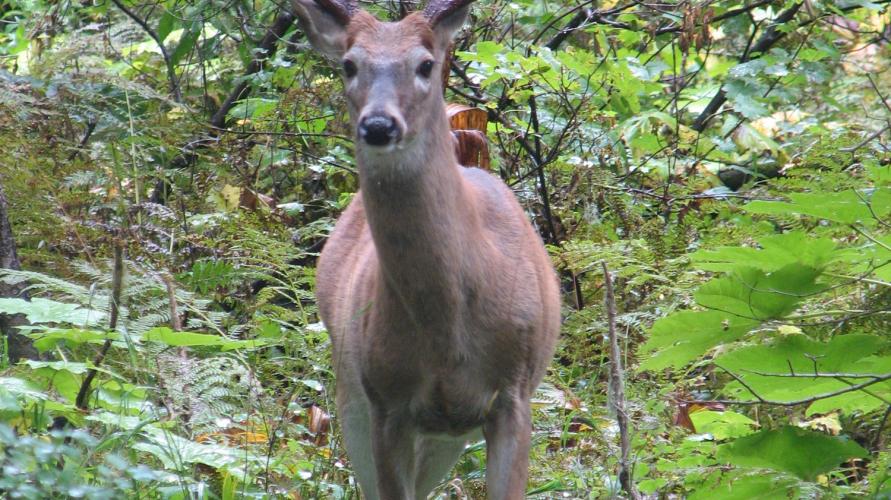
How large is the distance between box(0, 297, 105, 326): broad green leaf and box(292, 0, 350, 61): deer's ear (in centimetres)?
155

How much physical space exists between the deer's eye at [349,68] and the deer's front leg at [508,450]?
141 centimetres

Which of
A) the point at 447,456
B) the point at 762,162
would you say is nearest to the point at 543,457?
the point at 447,456

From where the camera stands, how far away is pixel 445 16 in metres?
4.84

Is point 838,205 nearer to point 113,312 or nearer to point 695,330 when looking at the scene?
point 695,330

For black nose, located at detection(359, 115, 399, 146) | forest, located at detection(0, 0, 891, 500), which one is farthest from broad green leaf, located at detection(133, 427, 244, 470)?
black nose, located at detection(359, 115, 399, 146)

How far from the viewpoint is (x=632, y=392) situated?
5695mm

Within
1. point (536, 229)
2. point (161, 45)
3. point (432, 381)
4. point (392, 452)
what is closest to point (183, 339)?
point (392, 452)

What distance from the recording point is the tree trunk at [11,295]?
6363mm

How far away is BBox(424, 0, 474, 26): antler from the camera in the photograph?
4801 millimetres

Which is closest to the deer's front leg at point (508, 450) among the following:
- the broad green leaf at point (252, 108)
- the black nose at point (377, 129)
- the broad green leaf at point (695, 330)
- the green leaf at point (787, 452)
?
the broad green leaf at point (695, 330)

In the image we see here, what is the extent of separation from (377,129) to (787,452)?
6.15 feet

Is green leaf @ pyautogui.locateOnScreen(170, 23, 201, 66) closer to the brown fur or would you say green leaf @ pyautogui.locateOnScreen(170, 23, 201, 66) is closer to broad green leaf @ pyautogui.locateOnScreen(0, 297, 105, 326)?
broad green leaf @ pyautogui.locateOnScreen(0, 297, 105, 326)

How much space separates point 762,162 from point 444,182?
5.27 meters

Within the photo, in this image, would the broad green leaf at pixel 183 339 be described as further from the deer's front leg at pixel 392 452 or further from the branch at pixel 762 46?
the branch at pixel 762 46
